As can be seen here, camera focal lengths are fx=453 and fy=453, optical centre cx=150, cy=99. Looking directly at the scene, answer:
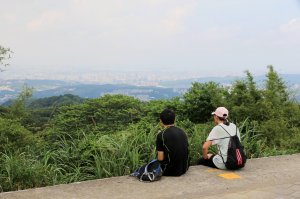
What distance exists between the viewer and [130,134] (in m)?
6.65

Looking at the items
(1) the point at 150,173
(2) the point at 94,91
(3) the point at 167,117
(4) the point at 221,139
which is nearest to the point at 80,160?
(1) the point at 150,173

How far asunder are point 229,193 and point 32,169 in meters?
2.31

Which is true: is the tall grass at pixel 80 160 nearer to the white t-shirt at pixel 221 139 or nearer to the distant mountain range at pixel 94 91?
the white t-shirt at pixel 221 139

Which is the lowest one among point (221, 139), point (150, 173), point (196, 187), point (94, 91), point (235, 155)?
point (94, 91)

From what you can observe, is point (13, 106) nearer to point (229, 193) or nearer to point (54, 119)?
point (54, 119)

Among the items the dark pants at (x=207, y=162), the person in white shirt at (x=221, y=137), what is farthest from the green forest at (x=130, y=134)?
the person in white shirt at (x=221, y=137)

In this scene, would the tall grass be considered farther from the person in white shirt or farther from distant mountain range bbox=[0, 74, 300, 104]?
distant mountain range bbox=[0, 74, 300, 104]

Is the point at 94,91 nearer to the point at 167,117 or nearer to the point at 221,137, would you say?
the point at 221,137

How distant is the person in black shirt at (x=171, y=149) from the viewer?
5480 millimetres

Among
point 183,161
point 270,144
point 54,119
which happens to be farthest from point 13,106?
point 183,161

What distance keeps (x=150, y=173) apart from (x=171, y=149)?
17.7 inches

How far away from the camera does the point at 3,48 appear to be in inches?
863

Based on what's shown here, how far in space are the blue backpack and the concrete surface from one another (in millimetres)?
64

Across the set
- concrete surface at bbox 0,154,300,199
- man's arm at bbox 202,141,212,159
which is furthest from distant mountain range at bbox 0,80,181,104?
concrete surface at bbox 0,154,300,199
